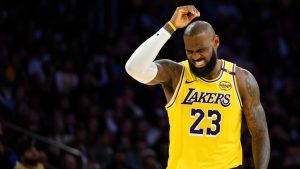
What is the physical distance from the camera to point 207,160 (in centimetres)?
541

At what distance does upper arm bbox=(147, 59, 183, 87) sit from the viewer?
542 centimetres

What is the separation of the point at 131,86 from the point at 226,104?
25.7ft

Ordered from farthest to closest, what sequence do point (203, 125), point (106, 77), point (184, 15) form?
point (106, 77)
point (203, 125)
point (184, 15)

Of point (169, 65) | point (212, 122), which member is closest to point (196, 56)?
point (169, 65)

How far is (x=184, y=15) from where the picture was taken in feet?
17.5

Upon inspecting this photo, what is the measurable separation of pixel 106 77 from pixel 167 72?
7.71 meters

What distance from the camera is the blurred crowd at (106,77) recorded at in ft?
37.1

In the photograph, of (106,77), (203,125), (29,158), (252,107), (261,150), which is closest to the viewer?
(203,125)

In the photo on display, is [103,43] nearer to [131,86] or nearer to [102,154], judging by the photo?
[131,86]

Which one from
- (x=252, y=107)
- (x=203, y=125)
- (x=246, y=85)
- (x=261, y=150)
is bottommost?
(x=261, y=150)

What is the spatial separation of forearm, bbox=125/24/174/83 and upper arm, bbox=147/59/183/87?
0.44 feet

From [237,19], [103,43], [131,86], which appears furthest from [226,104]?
[237,19]

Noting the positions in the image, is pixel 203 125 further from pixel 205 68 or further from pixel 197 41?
pixel 197 41

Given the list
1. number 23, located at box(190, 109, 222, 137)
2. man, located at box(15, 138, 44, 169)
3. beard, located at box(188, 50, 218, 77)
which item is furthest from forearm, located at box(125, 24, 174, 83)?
man, located at box(15, 138, 44, 169)
